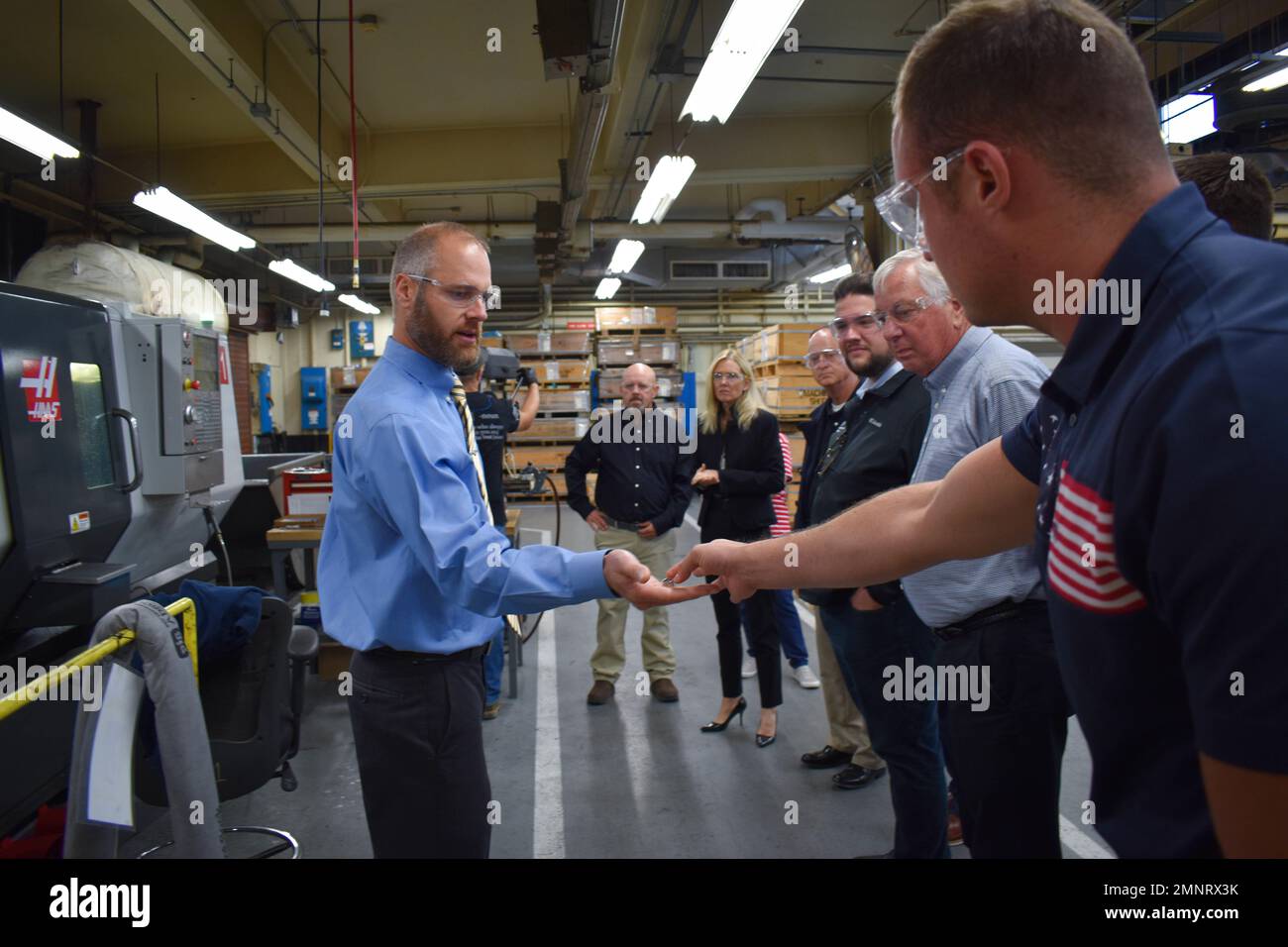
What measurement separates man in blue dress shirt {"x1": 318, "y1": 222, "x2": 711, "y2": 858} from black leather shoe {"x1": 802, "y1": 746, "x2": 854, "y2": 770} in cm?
237

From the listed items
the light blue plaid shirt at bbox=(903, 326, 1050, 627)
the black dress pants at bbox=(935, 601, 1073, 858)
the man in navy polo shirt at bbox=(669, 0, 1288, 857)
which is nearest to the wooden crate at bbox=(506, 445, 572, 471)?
the light blue plaid shirt at bbox=(903, 326, 1050, 627)

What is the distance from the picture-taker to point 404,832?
6.39 feet

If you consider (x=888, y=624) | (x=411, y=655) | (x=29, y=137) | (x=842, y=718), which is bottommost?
(x=842, y=718)

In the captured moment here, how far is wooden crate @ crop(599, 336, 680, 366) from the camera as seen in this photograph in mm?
14422

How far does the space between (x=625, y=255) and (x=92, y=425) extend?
332 inches

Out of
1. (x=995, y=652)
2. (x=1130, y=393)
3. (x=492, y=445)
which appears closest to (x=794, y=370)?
(x=492, y=445)

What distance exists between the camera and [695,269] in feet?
44.7

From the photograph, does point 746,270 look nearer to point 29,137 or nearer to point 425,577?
point 29,137

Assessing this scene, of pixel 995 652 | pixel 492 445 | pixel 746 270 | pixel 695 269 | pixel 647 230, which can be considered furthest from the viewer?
pixel 695 269

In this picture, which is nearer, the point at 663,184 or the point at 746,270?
the point at 663,184

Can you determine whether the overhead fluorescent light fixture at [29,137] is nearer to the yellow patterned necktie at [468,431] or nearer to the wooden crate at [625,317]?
the yellow patterned necktie at [468,431]

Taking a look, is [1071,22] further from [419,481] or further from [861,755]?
[861,755]

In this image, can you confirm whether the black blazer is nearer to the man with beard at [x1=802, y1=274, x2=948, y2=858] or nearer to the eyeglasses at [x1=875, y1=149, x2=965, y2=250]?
the man with beard at [x1=802, y1=274, x2=948, y2=858]

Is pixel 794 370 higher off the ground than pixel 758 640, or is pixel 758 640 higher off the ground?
pixel 794 370
